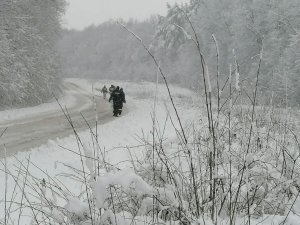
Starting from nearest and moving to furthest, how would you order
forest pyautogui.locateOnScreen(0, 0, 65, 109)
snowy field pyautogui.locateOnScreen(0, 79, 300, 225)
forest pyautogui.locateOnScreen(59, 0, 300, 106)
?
snowy field pyautogui.locateOnScreen(0, 79, 300, 225), forest pyautogui.locateOnScreen(59, 0, 300, 106), forest pyautogui.locateOnScreen(0, 0, 65, 109)

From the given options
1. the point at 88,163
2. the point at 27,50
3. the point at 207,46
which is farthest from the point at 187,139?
the point at 207,46

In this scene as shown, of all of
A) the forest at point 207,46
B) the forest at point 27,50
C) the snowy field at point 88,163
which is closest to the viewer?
the snowy field at point 88,163

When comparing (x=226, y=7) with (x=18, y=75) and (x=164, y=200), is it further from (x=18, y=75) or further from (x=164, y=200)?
(x=164, y=200)

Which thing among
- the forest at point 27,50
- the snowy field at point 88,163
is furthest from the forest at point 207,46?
the forest at point 27,50

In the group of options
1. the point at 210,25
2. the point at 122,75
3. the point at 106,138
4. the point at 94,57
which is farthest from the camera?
the point at 94,57

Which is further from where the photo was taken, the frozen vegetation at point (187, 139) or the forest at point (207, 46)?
the forest at point (207, 46)

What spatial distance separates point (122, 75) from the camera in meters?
89.6

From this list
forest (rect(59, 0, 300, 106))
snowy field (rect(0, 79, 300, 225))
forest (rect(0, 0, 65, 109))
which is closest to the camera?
snowy field (rect(0, 79, 300, 225))

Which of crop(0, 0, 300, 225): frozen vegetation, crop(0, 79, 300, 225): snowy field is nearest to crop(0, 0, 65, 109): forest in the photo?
crop(0, 0, 300, 225): frozen vegetation

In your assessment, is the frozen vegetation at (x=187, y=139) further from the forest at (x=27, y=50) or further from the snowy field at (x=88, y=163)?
the forest at (x=27, y=50)

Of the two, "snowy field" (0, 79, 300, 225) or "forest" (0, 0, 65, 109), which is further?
"forest" (0, 0, 65, 109)

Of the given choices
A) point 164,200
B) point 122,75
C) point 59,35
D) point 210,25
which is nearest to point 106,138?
point 164,200

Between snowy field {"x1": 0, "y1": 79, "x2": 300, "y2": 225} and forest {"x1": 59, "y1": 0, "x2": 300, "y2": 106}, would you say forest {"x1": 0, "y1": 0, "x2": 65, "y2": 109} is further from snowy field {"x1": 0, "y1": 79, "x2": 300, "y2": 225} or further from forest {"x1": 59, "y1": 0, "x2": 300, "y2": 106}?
forest {"x1": 59, "y1": 0, "x2": 300, "y2": 106}

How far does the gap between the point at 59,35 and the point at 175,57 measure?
147ft
